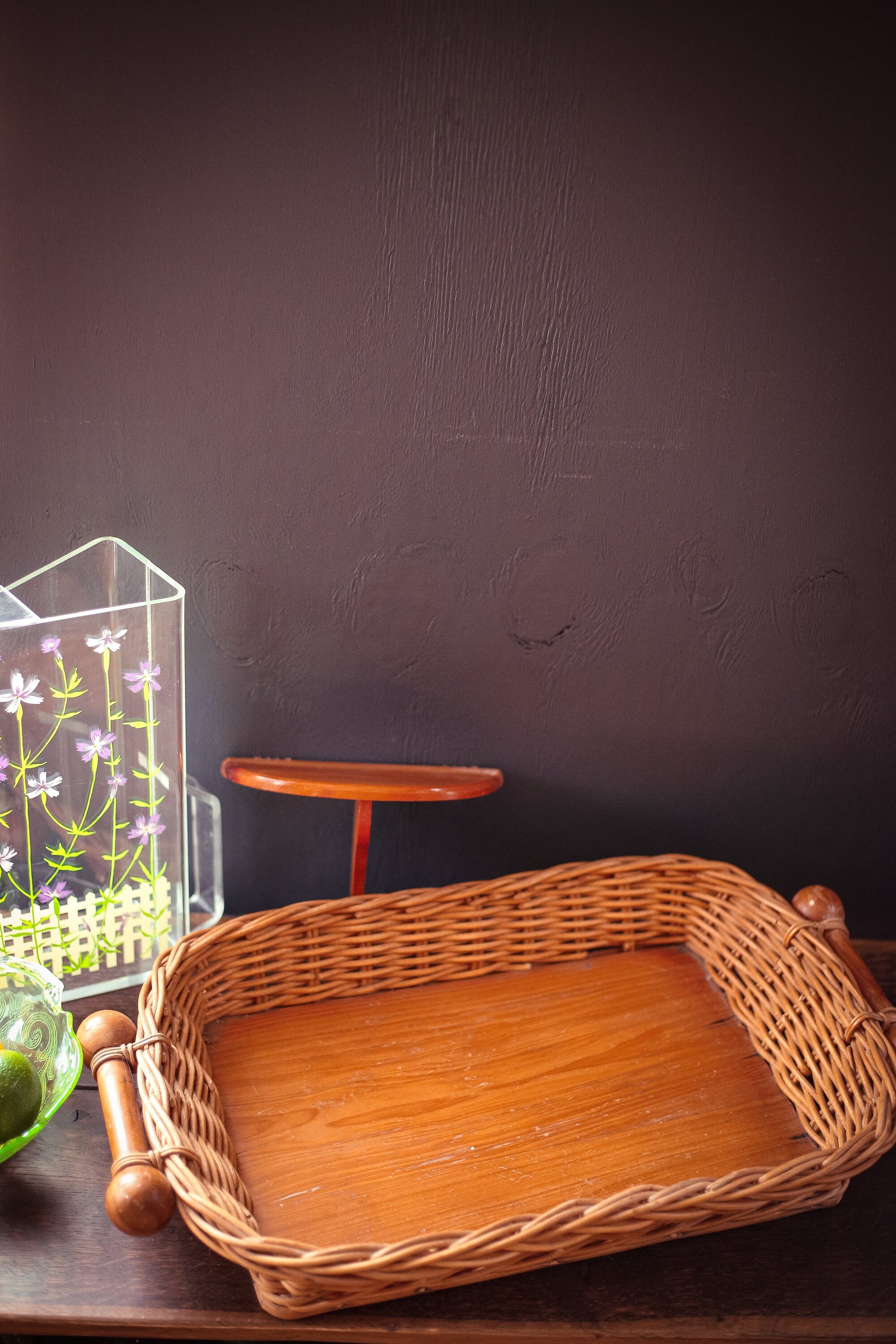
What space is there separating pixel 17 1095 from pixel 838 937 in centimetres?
77

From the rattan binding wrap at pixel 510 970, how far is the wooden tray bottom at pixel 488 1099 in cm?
3

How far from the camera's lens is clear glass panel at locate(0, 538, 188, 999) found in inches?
37.7

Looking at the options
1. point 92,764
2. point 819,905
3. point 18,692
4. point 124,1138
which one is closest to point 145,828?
point 92,764

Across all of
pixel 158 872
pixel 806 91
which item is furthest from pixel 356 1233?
pixel 806 91

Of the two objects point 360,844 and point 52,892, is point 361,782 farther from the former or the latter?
point 52,892

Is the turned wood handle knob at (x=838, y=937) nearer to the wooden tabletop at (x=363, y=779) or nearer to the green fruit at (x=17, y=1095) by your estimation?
the wooden tabletop at (x=363, y=779)

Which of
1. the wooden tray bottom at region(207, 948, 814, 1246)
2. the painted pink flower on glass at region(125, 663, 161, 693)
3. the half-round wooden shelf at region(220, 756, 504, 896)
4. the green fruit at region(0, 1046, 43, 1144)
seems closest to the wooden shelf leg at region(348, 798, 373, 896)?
the half-round wooden shelf at region(220, 756, 504, 896)

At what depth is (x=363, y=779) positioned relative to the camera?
43.7 inches

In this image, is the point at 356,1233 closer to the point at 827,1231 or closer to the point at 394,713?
the point at 827,1231

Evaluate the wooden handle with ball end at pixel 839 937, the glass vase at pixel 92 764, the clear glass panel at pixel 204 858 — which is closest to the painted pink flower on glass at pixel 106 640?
the glass vase at pixel 92 764

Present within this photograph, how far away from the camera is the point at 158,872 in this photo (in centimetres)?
107

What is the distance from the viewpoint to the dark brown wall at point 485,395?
0.99m

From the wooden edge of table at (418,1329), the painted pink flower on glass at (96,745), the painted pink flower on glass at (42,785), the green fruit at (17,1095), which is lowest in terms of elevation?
the wooden edge of table at (418,1329)

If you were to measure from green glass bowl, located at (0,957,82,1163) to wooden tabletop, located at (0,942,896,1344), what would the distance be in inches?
2.6
